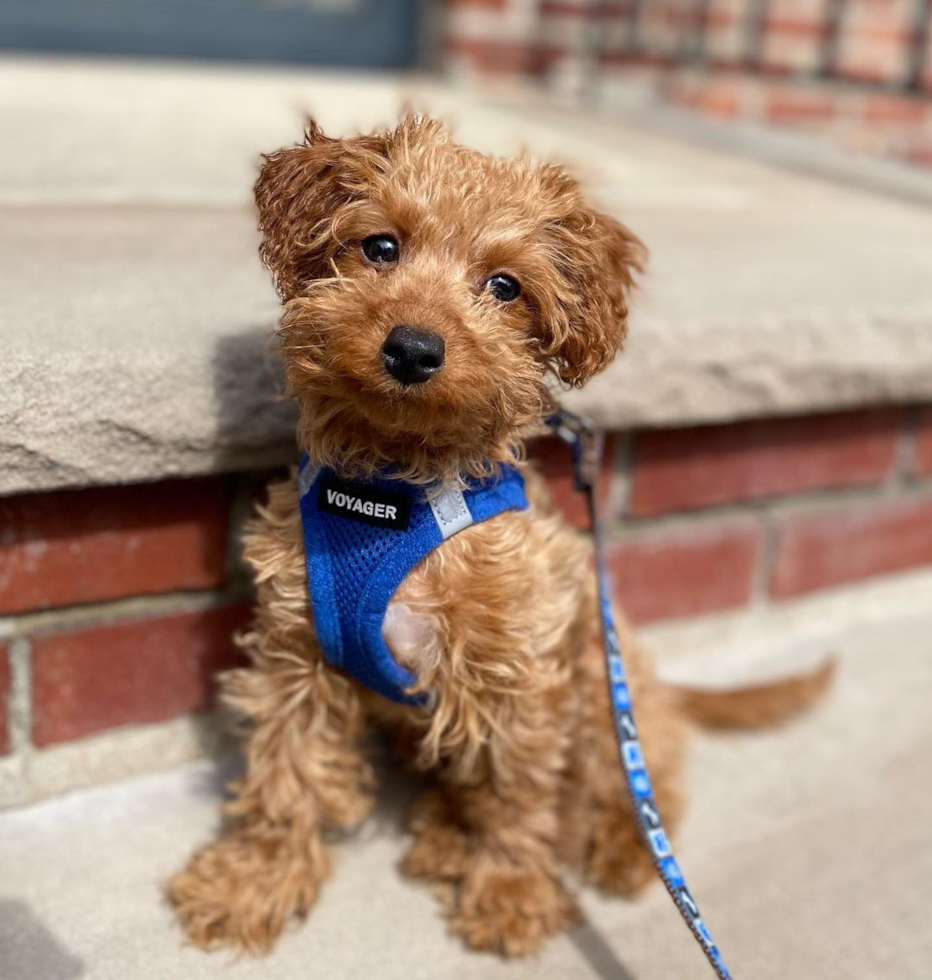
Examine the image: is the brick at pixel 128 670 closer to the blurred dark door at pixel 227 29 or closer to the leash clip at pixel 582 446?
the leash clip at pixel 582 446

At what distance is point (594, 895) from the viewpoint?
1.78 m

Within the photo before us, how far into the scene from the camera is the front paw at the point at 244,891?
158 centimetres

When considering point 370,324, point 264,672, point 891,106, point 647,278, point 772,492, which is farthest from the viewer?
point 891,106

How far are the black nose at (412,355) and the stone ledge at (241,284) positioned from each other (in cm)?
39

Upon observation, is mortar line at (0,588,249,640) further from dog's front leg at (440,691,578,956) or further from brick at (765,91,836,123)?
brick at (765,91,836,123)

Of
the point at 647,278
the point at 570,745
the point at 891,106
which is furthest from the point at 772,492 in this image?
the point at 891,106

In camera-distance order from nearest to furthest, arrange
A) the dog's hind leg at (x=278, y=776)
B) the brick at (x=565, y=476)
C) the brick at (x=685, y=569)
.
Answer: the dog's hind leg at (x=278, y=776), the brick at (x=565, y=476), the brick at (x=685, y=569)

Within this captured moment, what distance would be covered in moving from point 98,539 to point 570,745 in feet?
2.43

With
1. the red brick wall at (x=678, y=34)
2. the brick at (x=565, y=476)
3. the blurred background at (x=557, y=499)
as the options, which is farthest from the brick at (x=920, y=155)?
the brick at (x=565, y=476)

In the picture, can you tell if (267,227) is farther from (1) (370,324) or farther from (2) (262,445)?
(2) (262,445)

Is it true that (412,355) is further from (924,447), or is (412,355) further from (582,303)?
(924,447)

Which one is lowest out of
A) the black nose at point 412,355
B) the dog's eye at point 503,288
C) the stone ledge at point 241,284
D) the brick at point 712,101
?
the stone ledge at point 241,284

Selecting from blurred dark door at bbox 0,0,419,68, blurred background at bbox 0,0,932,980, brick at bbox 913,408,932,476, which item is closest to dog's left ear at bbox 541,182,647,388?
blurred background at bbox 0,0,932,980

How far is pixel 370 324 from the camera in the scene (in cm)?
131
